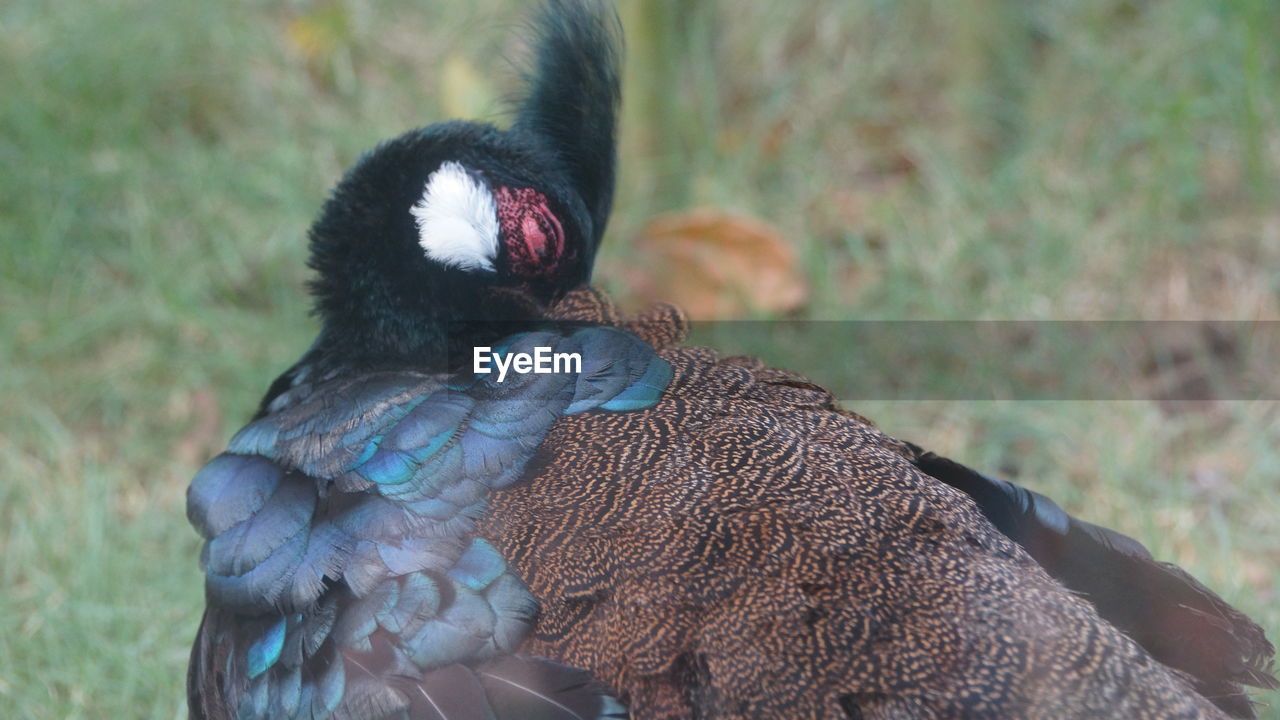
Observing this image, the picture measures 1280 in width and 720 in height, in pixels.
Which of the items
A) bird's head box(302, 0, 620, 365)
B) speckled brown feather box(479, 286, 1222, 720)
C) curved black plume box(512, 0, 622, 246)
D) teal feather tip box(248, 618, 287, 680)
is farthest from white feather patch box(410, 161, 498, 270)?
teal feather tip box(248, 618, 287, 680)

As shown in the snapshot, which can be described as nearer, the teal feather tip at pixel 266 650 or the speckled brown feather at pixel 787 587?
the speckled brown feather at pixel 787 587

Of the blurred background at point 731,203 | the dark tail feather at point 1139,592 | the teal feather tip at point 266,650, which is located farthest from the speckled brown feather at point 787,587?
the blurred background at point 731,203

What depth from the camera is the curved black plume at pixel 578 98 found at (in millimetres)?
2561

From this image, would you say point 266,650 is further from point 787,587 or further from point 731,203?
point 731,203

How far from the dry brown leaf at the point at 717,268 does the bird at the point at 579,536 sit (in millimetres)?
1505

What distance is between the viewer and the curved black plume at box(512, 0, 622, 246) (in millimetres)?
2561

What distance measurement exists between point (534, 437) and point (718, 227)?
200 cm

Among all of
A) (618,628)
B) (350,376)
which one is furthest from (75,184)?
(618,628)

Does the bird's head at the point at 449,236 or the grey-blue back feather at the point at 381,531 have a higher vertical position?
the bird's head at the point at 449,236

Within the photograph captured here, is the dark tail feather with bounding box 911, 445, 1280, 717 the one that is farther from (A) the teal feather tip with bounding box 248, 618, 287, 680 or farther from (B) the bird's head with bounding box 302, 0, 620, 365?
(A) the teal feather tip with bounding box 248, 618, 287, 680

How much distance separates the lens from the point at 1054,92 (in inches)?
186

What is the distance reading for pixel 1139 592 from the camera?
6.89 feet

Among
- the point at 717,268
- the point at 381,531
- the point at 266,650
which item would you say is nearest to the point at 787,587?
the point at 381,531

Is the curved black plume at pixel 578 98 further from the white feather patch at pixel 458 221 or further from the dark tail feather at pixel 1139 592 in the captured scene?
the dark tail feather at pixel 1139 592
